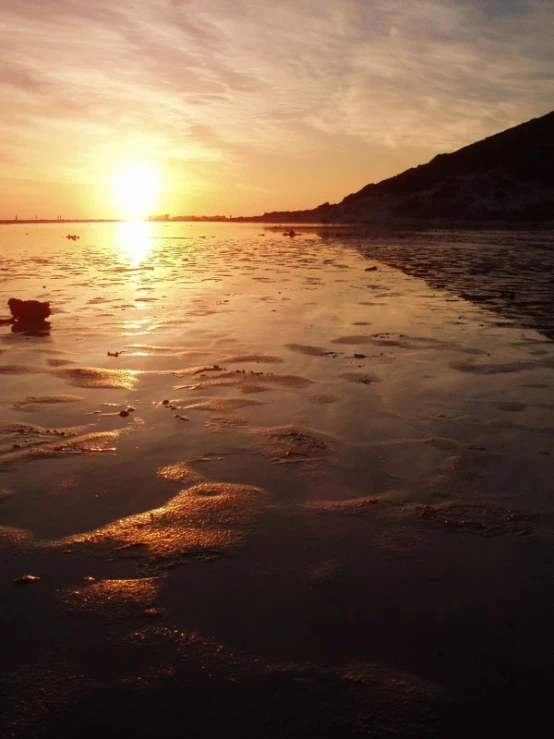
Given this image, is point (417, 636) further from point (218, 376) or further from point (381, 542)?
point (218, 376)

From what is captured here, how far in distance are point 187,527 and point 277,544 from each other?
642 mm

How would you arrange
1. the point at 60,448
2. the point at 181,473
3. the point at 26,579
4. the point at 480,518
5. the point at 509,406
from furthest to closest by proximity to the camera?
the point at 509,406 → the point at 60,448 → the point at 181,473 → the point at 480,518 → the point at 26,579

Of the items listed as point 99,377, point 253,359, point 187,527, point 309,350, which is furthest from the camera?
point 309,350

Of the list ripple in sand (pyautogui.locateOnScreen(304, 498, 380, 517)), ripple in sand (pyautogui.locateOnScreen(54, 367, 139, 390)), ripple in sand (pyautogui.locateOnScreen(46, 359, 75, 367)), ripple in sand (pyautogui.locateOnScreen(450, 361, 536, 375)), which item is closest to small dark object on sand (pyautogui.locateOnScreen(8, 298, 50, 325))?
ripple in sand (pyautogui.locateOnScreen(46, 359, 75, 367))

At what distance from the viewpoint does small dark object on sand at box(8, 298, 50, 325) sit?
37.1 ft

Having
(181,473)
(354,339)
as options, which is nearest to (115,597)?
(181,473)

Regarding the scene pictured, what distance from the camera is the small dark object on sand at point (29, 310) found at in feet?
37.1

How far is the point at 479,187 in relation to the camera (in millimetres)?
108625

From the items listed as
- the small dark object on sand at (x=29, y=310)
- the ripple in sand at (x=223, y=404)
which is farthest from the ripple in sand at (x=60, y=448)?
the small dark object on sand at (x=29, y=310)

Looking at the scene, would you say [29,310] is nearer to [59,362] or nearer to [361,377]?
[59,362]

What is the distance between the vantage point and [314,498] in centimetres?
441

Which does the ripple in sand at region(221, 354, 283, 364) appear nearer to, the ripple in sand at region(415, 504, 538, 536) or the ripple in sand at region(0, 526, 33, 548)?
the ripple in sand at region(415, 504, 538, 536)

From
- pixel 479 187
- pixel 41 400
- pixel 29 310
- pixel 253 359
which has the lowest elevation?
pixel 41 400

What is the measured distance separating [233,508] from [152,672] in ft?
5.25
